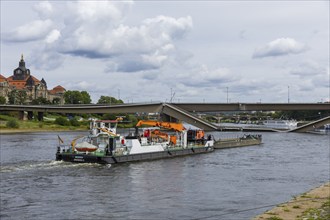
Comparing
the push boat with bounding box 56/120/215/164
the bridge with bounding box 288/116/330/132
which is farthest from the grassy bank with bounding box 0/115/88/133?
the push boat with bounding box 56/120/215/164

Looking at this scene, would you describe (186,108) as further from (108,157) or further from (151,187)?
(151,187)

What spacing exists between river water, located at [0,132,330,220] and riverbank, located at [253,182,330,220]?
2.20m

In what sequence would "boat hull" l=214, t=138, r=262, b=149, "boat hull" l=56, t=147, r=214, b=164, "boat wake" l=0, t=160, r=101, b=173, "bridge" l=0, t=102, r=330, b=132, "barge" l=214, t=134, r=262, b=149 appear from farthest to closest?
"bridge" l=0, t=102, r=330, b=132, "barge" l=214, t=134, r=262, b=149, "boat hull" l=214, t=138, r=262, b=149, "boat hull" l=56, t=147, r=214, b=164, "boat wake" l=0, t=160, r=101, b=173

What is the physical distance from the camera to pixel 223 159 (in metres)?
67.6

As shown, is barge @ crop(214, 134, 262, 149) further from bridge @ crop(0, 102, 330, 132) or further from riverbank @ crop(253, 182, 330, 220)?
riverbank @ crop(253, 182, 330, 220)

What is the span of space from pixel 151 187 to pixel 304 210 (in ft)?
51.5

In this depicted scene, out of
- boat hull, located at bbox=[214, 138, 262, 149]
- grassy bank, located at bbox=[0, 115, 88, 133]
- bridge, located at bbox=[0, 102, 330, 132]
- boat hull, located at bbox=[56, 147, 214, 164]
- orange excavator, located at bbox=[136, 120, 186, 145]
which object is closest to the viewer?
boat hull, located at bbox=[56, 147, 214, 164]

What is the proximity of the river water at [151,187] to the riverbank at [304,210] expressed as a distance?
2203mm

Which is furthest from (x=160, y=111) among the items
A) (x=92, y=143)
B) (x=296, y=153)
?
(x=92, y=143)

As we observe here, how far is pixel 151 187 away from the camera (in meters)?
40.1

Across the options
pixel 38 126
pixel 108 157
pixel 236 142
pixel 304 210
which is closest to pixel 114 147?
pixel 108 157

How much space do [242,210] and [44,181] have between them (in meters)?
18.4

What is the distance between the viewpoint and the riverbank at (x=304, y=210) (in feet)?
81.0

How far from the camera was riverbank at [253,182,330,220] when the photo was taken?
81.0 ft
